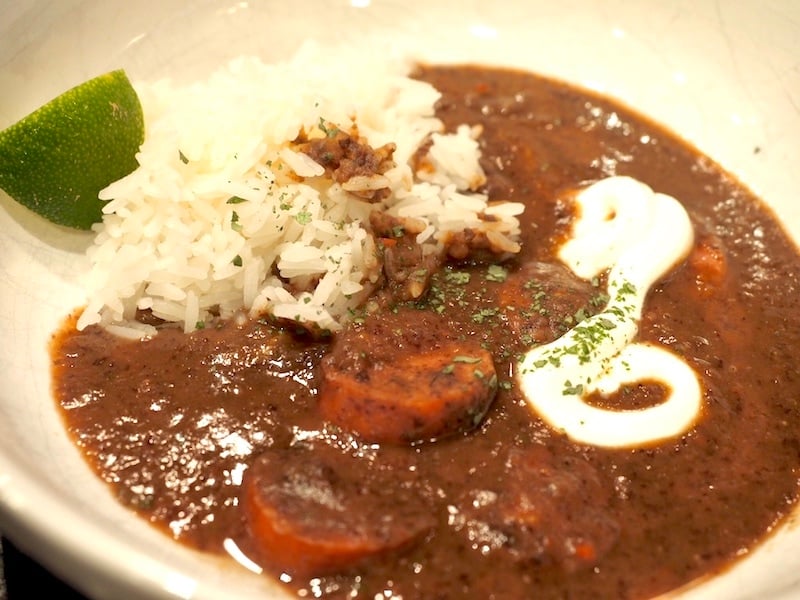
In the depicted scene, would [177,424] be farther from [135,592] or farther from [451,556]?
[451,556]

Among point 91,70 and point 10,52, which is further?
point 91,70

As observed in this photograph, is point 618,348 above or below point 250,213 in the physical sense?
below

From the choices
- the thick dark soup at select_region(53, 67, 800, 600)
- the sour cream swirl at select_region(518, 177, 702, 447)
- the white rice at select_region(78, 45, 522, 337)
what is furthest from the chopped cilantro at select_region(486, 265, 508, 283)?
the sour cream swirl at select_region(518, 177, 702, 447)

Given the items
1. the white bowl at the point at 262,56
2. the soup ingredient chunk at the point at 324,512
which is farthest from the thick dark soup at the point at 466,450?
the white bowl at the point at 262,56

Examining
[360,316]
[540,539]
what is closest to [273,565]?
[540,539]

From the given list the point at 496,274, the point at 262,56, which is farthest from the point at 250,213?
the point at 262,56

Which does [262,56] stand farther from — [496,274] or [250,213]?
[496,274]
